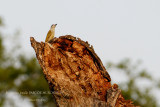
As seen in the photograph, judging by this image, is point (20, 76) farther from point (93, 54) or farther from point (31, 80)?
point (93, 54)

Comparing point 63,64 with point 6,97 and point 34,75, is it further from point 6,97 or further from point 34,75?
point 34,75

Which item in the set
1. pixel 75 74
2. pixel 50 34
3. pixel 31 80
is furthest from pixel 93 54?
pixel 31 80

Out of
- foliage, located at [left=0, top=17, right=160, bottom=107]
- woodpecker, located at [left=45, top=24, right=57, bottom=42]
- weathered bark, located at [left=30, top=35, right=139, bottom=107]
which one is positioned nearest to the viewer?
weathered bark, located at [left=30, top=35, right=139, bottom=107]

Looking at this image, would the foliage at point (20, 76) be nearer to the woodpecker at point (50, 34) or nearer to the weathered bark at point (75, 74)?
the woodpecker at point (50, 34)

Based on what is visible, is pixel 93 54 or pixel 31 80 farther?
pixel 31 80

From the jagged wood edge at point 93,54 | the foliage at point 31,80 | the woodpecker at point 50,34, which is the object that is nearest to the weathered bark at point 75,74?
the jagged wood edge at point 93,54

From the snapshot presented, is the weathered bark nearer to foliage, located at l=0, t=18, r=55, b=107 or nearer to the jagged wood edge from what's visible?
the jagged wood edge

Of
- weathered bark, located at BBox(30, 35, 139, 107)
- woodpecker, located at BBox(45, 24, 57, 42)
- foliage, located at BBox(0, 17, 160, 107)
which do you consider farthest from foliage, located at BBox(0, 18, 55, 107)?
weathered bark, located at BBox(30, 35, 139, 107)

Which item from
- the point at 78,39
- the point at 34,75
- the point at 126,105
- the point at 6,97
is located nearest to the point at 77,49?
the point at 78,39
